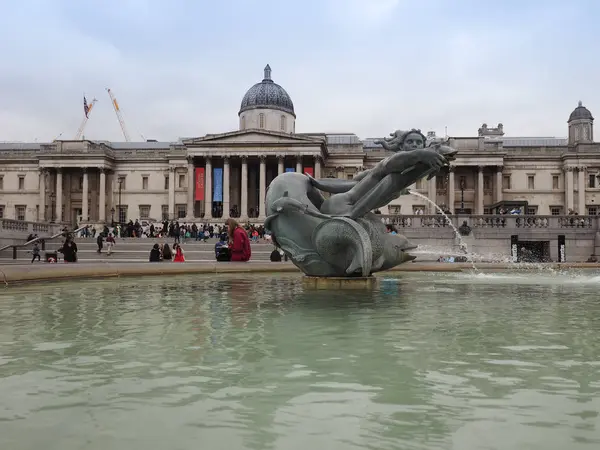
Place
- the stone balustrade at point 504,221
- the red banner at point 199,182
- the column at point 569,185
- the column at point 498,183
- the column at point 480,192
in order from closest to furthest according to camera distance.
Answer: the stone balustrade at point 504,221
the red banner at point 199,182
the column at point 480,192
the column at point 498,183
the column at point 569,185

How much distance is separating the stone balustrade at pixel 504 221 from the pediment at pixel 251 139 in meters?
28.3

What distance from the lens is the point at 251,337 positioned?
17.4 feet

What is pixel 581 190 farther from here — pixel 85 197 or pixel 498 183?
pixel 85 197

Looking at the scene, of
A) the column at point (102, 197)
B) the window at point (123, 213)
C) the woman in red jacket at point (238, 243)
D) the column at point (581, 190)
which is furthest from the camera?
the window at point (123, 213)

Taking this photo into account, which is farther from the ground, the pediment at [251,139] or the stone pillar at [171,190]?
the pediment at [251,139]

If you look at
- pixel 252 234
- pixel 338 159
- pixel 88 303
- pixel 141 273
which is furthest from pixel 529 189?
pixel 88 303

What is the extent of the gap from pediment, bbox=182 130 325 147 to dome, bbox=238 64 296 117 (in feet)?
31.6

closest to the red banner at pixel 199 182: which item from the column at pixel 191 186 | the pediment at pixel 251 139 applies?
the column at pixel 191 186

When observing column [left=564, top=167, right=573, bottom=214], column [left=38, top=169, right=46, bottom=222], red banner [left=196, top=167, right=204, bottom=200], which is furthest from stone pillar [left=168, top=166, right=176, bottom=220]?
column [left=564, top=167, right=573, bottom=214]

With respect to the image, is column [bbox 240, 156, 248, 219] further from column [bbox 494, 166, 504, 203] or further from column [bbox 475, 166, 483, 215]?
column [bbox 494, 166, 504, 203]

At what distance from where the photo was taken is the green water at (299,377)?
282cm

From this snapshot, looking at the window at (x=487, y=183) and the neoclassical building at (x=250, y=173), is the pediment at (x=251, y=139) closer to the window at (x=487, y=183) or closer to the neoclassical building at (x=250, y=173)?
the neoclassical building at (x=250, y=173)

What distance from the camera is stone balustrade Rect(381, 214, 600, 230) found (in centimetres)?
3209

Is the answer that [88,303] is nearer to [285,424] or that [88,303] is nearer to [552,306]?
[285,424]
